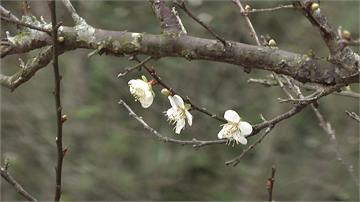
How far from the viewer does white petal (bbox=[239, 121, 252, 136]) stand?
1.98 metres

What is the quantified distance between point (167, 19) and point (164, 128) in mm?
3438

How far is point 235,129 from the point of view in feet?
6.64

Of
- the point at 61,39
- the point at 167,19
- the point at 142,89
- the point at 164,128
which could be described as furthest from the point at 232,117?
the point at 164,128

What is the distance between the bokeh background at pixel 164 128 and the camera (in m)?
4.95

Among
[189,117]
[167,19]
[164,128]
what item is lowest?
[189,117]

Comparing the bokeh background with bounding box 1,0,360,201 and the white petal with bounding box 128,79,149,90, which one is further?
the bokeh background with bounding box 1,0,360,201

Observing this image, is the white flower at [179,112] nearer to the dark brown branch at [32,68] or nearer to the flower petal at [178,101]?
the flower petal at [178,101]

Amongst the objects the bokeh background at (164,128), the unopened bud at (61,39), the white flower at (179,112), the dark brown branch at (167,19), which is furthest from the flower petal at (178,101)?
the bokeh background at (164,128)

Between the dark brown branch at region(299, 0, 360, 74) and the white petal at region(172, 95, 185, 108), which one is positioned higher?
the dark brown branch at region(299, 0, 360, 74)

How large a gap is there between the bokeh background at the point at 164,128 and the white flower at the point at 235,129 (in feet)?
9.00

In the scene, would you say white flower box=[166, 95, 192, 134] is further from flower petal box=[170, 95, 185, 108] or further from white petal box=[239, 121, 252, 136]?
white petal box=[239, 121, 252, 136]

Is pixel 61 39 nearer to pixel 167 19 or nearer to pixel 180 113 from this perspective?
pixel 167 19

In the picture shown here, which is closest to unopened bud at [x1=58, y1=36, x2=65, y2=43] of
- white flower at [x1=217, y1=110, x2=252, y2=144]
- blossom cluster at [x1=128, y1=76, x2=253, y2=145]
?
blossom cluster at [x1=128, y1=76, x2=253, y2=145]

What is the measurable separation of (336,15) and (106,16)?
179 centimetres
